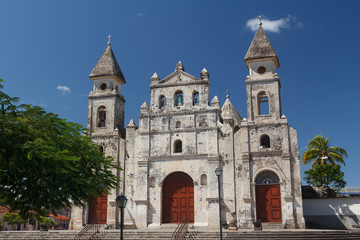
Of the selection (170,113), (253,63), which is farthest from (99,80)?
(253,63)

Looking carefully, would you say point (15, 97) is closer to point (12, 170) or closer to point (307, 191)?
point (12, 170)

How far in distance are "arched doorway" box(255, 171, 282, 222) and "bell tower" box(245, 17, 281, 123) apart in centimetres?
414

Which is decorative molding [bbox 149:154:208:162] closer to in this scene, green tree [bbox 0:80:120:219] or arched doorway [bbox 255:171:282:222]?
arched doorway [bbox 255:171:282:222]

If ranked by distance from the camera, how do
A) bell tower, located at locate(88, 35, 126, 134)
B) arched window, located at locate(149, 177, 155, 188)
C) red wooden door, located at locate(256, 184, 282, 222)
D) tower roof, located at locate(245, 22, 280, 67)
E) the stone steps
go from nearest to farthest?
the stone steps, red wooden door, located at locate(256, 184, 282, 222), tower roof, located at locate(245, 22, 280, 67), arched window, located at locate(149, 177, 155, 188), bell tower, located at locate(88, 35, 126, 134)

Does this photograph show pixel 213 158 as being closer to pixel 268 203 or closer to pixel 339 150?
pixel 268 203

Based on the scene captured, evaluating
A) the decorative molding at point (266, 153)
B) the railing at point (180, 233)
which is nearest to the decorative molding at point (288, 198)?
the decorative molding at point (266, 153)

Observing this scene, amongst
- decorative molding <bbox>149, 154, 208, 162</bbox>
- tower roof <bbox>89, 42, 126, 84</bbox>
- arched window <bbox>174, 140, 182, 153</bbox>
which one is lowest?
decorative molding <bbox>149, 154, 208, 162</bbox>

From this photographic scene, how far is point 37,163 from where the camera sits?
1377 cm

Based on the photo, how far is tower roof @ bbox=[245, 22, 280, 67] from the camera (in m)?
29.7

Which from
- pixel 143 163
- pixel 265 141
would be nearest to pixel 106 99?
pixel 143 163

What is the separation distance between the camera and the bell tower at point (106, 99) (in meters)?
32.4

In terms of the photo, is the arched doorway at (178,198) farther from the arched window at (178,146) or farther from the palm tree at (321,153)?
the palm tree at (321,153)

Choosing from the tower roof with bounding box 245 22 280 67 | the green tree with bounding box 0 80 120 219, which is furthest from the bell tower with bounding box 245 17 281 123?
the green tree with bounding box 0 80 120 219

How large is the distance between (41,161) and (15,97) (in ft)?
9.63
